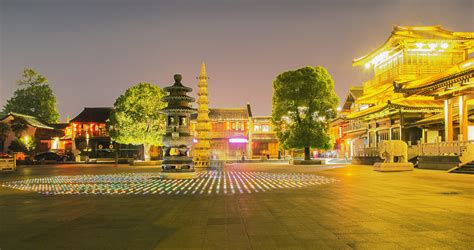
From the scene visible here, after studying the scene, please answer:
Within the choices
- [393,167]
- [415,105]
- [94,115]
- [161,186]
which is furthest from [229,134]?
[161,186]

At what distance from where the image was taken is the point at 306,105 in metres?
37.3

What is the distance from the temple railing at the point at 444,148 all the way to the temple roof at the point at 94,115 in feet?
160

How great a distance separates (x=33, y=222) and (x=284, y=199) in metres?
6.43

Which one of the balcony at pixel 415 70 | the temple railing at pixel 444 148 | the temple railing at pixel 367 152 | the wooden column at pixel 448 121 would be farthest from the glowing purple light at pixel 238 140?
the wooden column at pixel 448 121

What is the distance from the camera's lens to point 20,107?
61562mm

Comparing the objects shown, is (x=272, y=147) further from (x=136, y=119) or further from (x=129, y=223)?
(x=129, y=223)

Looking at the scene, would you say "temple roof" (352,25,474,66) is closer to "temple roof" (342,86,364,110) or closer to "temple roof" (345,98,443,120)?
"temple roof" (345,98,443,120)

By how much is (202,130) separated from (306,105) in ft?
35.1

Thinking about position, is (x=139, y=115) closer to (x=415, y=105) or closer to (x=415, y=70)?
(x=415, y=105)

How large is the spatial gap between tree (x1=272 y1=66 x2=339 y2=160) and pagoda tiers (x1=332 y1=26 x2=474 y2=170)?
463cm

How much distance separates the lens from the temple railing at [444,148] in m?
22.4

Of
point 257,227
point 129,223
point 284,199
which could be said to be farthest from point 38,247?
point 284,199

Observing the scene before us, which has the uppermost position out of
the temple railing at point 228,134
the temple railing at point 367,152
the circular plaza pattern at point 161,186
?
the temple railing at point 228,134

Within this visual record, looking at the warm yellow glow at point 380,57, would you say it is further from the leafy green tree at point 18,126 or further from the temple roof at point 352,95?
the leafy green tree at point 18,126
